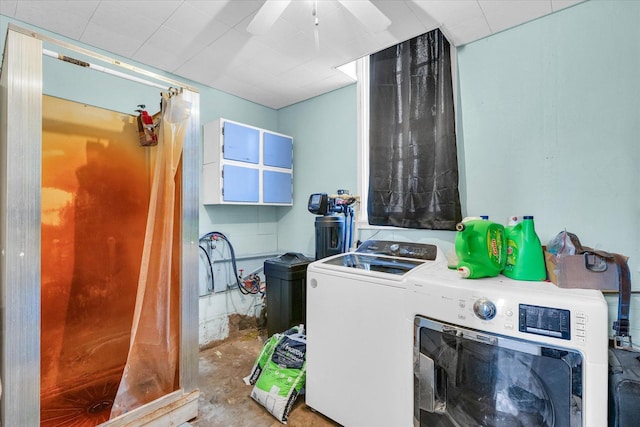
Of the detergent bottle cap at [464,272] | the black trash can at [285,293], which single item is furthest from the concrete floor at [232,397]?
the detergent bottle cap at [464,272]

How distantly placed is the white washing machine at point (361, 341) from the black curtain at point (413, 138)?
0.42 metres

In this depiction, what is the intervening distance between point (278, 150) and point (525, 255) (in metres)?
2.39

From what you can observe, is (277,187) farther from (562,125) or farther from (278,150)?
(562,125)

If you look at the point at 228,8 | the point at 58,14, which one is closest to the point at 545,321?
the point at 228,8

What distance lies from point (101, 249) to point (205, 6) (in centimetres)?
166

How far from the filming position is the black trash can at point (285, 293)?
8.13ft

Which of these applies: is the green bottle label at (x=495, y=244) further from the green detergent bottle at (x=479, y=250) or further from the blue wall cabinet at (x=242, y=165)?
the blue wall cabinet at (x=242, y=165)

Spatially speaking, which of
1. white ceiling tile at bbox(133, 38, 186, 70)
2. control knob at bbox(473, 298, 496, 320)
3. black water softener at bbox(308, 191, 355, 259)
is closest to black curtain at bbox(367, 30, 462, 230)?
black water softener at bbox(308, 191, 355, 259)

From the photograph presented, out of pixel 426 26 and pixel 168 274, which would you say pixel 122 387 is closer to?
pixel 168 274

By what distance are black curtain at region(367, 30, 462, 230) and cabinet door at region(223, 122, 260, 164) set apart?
1.15 m

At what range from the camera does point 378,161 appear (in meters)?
2.39

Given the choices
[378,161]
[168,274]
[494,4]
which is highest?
[494,4]

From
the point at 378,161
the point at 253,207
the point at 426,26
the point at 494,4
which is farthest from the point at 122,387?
the point at 494,4

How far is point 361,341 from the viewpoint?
154 centimetres
